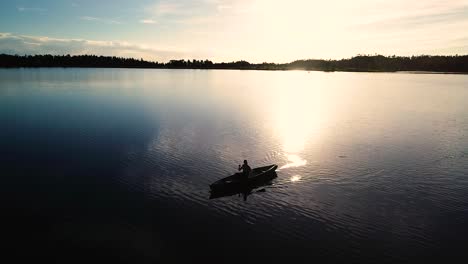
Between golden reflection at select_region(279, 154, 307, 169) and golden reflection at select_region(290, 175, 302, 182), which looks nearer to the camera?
golden reflection at select_region(290, 175, 302, 182)

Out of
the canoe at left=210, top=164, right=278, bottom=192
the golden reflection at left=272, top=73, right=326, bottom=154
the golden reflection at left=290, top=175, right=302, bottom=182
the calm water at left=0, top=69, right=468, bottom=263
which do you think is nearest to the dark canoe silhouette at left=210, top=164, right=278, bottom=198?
the canoe at left=210, top=164, right=278, bottom=192

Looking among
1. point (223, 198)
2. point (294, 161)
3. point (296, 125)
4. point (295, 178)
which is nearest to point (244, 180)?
point (223, 198)

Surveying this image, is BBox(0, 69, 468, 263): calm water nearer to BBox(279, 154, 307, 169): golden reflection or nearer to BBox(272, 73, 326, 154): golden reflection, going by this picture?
BBox(279, 154, 307, 169): golden reflection

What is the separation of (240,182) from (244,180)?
531 millimetres

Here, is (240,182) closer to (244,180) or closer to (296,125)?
(244,180)

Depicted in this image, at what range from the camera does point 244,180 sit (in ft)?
103

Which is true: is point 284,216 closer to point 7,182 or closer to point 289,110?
point 7,182

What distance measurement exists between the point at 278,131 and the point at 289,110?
33344 millimetres

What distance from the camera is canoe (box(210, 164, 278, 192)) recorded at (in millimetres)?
29953

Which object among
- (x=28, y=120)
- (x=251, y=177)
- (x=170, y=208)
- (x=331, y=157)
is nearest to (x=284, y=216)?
(x=251, y=177)

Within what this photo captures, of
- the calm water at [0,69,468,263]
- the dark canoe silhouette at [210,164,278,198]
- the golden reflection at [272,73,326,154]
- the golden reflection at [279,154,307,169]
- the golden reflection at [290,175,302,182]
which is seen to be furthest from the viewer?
the golden reflection at [272,73,326,154]

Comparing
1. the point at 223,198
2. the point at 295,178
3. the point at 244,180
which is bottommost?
the point at 223,198

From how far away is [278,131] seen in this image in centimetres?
6178

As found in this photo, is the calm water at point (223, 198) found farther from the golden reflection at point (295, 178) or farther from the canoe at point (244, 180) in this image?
the canoe at point (244, 180)
